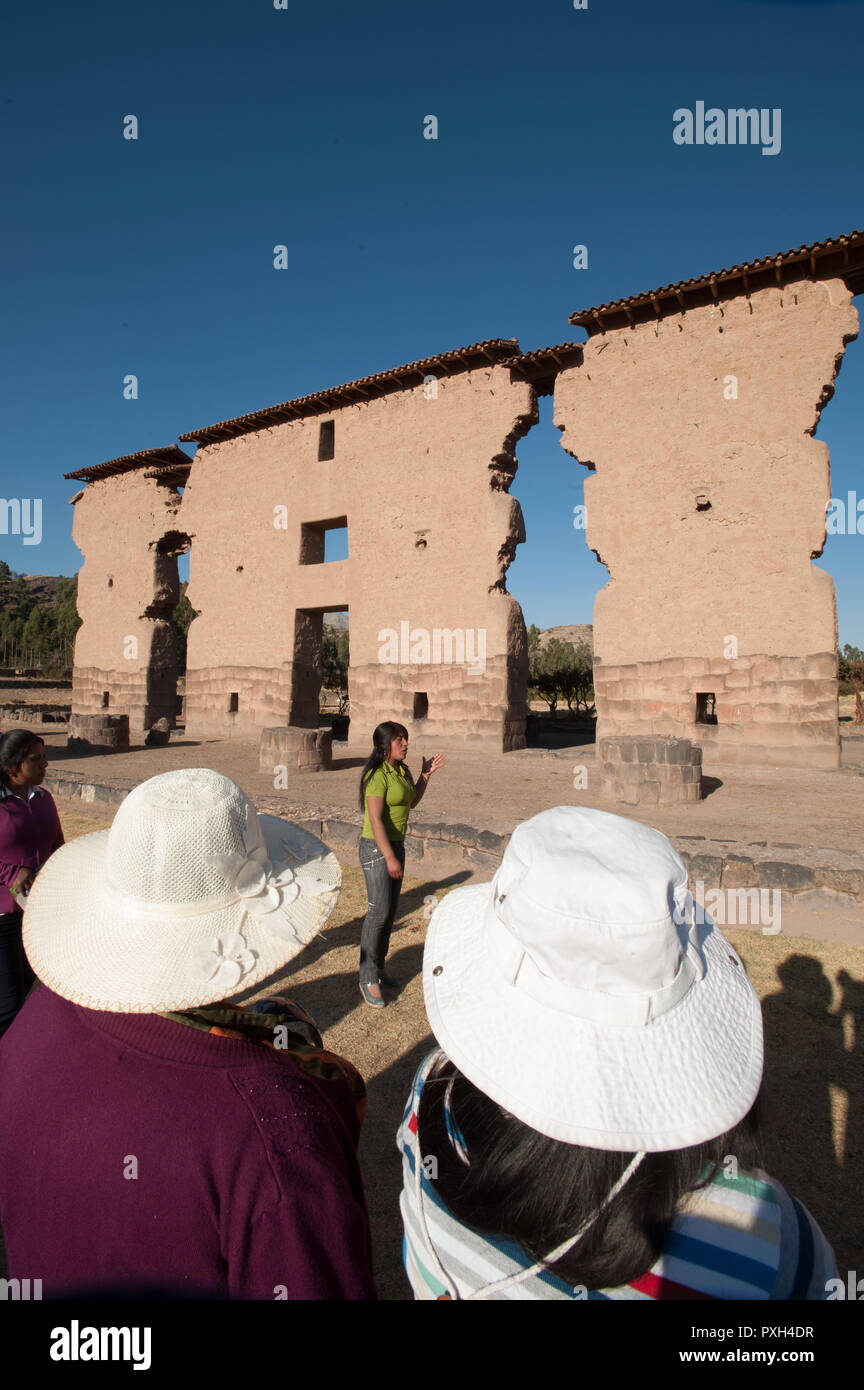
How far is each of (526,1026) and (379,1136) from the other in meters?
2.02

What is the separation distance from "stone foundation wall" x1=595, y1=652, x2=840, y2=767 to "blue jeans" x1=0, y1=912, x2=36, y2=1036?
29.2ft

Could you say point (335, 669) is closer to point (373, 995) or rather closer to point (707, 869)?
point (707, 869)

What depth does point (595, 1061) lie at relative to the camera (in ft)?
3.44

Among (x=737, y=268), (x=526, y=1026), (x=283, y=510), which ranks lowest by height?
(x=526, y=1026)

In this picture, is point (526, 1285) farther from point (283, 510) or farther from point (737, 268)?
point (283, 510)

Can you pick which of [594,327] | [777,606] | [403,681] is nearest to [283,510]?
[403,681]

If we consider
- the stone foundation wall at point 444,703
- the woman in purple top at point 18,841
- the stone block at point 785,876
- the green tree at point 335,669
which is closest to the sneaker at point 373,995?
the woman in purple top at point 18,841

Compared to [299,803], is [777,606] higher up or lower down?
higher up

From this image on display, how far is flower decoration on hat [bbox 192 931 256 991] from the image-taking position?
1211 millimetres

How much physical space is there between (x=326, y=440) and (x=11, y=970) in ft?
47.0

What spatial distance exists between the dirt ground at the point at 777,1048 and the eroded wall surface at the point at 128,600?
48.7ft

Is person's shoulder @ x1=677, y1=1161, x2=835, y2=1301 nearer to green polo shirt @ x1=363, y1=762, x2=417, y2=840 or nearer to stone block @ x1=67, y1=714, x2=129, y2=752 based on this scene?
green polo shirt @ x1=363, y1=762, x2=417, y2=840

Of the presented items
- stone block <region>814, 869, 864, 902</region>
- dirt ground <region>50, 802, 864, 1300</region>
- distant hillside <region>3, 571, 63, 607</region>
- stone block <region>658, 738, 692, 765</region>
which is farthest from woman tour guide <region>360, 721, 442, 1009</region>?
distant hillside <region>3, 571, 63, 607</region>

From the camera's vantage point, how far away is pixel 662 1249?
37.9 inches
